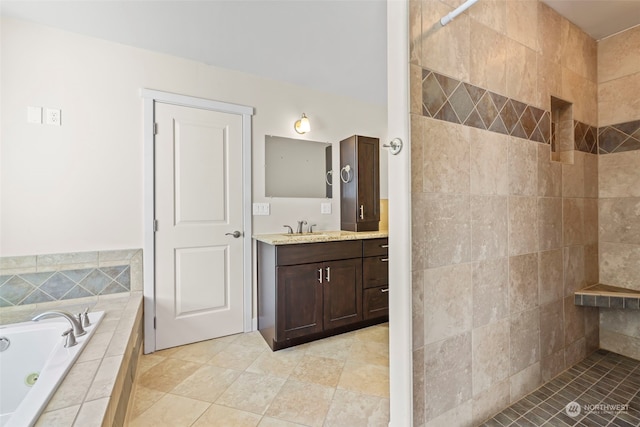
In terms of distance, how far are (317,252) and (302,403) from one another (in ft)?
3.39

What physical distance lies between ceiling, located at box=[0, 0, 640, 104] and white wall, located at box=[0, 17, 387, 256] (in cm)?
13

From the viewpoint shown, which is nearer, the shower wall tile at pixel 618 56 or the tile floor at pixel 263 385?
the tile floor at pixel 263 385

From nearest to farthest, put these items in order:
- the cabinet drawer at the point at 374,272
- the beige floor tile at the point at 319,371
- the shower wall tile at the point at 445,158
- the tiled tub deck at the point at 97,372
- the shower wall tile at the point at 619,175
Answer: the tiled tub deck at the point at 97,372 < the shower wall tile at the point at 445,158 < the beige floor tile at the point at 319,371 < the shower wall tile at the point at 619,175 < the cabinet drawer at the point at 374,272

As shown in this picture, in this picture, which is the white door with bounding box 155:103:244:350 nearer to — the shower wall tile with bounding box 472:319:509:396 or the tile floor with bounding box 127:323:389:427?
the tile floor with bounding box 127:323:389:427

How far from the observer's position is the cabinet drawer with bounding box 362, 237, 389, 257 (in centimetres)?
243

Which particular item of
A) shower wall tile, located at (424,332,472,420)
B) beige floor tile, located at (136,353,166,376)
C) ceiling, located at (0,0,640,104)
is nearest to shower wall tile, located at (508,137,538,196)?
shower wall tile, located at (424,332,472,420)

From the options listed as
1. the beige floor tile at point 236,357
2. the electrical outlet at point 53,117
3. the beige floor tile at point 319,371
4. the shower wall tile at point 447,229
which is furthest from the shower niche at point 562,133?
the electrical outlet at point 53,117

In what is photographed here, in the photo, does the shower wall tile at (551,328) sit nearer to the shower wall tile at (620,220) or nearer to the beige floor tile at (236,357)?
the shower wall tile at (620,220)

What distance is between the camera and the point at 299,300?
2135 millimetres

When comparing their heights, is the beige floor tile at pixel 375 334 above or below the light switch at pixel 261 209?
below

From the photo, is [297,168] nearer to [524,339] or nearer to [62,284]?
[62,284]

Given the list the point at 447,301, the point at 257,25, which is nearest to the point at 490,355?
the point at 447,301

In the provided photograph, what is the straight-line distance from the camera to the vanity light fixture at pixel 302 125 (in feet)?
8.72

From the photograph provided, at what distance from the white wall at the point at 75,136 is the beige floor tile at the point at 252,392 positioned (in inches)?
52.0
